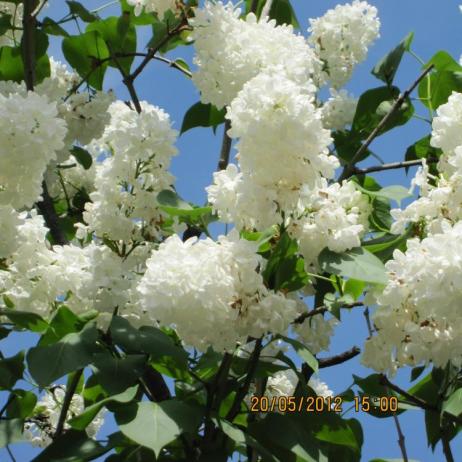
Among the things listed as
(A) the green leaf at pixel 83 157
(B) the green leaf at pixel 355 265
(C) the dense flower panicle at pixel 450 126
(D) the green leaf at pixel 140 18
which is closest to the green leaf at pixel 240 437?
(B) the green leaf at pixel 355 265

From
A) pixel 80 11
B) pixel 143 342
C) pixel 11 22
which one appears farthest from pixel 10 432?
pixel 11 22

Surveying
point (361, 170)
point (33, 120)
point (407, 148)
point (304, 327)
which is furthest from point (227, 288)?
point (407, 148)

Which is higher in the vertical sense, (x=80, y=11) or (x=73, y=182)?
(x=80, y=11)

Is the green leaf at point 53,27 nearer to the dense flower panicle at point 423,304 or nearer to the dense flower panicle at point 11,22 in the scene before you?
the dense flower panicle at point 11,22

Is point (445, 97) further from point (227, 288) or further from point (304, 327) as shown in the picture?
point (227, 288)

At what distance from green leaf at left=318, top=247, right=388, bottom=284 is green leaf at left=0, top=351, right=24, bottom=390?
830 millimetres

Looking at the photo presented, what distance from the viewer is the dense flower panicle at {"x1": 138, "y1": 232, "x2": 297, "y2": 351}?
1.94 m

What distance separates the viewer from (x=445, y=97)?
120 inches

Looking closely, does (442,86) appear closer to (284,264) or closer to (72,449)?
(284,264)

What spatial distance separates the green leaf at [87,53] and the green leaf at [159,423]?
68.0 inches

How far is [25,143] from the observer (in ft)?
7.59

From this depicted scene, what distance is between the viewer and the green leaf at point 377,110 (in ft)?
10.7

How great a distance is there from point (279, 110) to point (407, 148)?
56.9 inches

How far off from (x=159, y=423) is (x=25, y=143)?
0.77m
